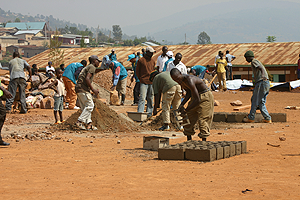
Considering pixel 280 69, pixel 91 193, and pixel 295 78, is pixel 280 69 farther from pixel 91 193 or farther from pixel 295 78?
pixel 91 193

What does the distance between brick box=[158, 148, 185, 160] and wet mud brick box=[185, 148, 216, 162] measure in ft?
0.32

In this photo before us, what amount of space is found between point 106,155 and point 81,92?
10.2 ft

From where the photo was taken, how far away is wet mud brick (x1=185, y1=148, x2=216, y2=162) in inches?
235

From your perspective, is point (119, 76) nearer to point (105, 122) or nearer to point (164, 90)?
point (105, 122)

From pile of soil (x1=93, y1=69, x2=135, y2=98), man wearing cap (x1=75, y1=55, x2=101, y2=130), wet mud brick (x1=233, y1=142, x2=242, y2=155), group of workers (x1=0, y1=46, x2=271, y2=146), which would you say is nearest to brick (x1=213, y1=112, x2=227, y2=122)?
group of workers (x1=0, y1=46, x2=271, y2=146)

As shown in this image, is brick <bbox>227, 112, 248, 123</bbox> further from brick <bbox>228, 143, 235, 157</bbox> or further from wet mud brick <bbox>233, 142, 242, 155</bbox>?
brick <bbox>228, 143, 235, 157</bbox>

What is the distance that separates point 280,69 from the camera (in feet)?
80.0

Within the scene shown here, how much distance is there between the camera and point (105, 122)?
10242mm

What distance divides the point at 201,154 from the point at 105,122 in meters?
4.66

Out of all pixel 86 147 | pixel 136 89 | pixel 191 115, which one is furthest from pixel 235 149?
pixel 136 89

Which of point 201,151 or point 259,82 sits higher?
point 259,82

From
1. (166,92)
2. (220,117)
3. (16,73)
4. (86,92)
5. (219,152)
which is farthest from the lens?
(16,73)

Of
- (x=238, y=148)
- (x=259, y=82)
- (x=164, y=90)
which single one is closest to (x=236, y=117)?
(x=259, y=82)

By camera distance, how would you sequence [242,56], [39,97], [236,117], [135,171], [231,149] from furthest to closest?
[242,56] < [39,97] < [236,117] < [231,149] < [135,171]
